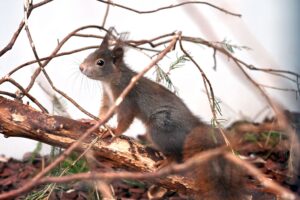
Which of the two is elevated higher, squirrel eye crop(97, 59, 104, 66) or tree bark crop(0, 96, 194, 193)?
squirrel eye crop(97, 59, 104, 66)

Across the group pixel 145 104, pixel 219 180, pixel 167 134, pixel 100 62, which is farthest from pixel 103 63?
pixel 219 180

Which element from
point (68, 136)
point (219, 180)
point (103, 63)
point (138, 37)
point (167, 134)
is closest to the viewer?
point (219, 180)

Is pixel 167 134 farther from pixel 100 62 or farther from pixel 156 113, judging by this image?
pixel 100 62

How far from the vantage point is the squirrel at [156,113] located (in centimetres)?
237

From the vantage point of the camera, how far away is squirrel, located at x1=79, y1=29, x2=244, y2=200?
7.77ft

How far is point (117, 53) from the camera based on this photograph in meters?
2.84

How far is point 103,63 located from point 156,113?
43cm

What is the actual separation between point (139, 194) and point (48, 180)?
226cm

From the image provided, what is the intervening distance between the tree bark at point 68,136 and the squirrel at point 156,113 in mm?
132

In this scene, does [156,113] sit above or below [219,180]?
above

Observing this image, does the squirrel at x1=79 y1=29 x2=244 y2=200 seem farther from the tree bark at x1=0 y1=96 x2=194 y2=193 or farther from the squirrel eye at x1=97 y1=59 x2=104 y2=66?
the tree bark at x1=0 y1=96 x2=194 y2=193

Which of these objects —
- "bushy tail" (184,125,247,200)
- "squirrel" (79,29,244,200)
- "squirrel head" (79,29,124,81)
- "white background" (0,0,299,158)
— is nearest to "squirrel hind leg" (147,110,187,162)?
"squirrel" (79,29,244,200)

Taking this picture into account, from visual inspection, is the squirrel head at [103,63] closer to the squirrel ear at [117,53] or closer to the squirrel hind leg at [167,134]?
the squirrel ear at [117,53]

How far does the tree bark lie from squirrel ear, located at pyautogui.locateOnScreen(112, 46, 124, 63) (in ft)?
1.89
